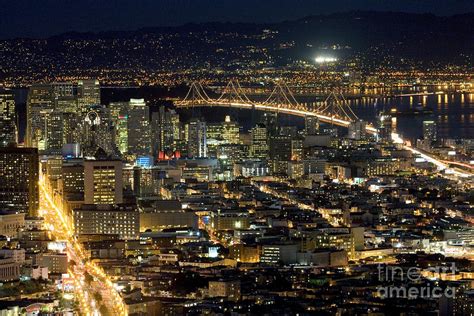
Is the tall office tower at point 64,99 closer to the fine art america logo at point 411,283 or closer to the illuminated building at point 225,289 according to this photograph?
the fine art america logo at point 411,283

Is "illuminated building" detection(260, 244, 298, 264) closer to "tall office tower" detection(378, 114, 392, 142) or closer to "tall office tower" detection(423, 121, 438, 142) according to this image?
"tall office tower" detection(378, 114, 392, 142)

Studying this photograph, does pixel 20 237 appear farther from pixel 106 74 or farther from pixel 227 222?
pixel 106 74

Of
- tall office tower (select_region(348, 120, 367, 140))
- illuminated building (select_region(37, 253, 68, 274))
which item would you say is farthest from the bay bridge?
illuminated building (select_region(37, 253, 68, 274))

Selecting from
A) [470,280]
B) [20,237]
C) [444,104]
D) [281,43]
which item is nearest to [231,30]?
[281,43]

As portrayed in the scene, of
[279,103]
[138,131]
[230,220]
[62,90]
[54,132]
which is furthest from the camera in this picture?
[279,103]

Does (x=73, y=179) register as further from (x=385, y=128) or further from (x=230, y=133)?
(x=385, y=128)

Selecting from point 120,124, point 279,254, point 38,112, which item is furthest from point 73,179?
point 38,112
